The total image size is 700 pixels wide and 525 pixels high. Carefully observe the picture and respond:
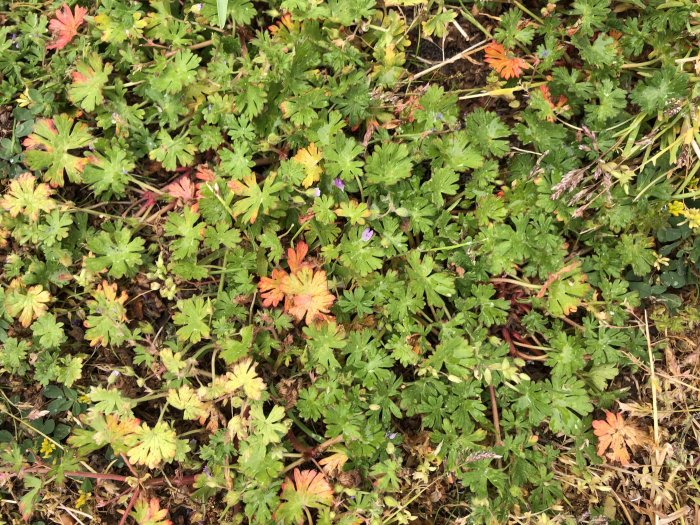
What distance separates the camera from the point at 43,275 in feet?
10.7

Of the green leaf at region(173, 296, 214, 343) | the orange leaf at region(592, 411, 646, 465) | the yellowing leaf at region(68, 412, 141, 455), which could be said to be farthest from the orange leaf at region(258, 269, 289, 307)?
the orange leaf at region(592, 411, 646, 465)

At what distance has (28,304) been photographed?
3.19 meters

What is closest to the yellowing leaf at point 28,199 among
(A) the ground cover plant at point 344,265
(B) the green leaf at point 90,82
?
(A) the ground cover plant at point 344,265

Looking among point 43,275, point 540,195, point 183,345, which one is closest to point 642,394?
point 540,195

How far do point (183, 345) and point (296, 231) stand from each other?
0.92m

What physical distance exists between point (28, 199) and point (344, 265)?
1822 millimetres

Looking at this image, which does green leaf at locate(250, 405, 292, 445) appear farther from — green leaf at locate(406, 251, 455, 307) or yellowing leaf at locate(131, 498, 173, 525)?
green leaf at locate(406, 251, 455, 307)

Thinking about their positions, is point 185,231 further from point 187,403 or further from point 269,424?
point 269,424

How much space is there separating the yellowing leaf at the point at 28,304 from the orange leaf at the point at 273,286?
1.23m

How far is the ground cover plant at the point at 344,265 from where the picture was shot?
3.07m

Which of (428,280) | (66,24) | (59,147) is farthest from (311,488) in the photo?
(66,24)

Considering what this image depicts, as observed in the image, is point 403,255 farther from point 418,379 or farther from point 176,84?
point 176,84

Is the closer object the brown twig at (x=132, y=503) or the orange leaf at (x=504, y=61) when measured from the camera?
Answer: the brown twig at (x=132, y=503)

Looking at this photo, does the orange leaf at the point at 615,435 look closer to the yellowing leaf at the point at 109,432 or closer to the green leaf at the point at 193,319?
the green leaf at the point at 193,319
